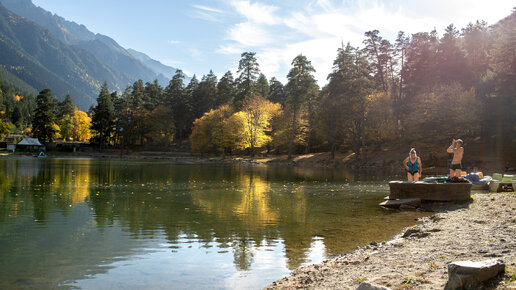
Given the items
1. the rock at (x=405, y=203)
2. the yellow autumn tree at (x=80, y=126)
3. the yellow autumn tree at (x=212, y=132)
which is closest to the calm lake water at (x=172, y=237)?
the rock at (x=405, y=203)

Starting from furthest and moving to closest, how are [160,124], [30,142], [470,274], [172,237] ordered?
1. [160,124]
2. [30,142]
3. [172,237]
4. [470,274]

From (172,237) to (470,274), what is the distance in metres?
8.48

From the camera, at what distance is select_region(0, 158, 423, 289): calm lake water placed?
302 inches

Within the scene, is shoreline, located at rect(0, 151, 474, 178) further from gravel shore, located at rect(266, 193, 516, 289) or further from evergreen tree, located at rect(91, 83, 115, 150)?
gravel shore, located at rect(266, 193, 516, 289)

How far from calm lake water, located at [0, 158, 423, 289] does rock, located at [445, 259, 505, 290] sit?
12.2 feet

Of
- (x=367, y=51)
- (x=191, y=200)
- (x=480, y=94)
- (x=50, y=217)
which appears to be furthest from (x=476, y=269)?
(x=367, y=51)

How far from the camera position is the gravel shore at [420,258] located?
5.96 m

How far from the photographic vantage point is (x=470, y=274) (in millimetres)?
4789

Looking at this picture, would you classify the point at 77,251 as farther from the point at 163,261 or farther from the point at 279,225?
the point at 279,225

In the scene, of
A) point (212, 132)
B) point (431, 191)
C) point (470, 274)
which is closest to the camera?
point (470, 274)

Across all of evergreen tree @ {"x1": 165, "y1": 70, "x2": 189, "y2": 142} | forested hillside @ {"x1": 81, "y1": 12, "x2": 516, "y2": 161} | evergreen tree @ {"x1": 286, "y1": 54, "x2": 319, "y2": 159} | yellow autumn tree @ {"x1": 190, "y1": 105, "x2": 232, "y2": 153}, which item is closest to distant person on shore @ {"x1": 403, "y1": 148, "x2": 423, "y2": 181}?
forested hillside @ {"x1": 81, "y1": 12, "x2": 516, "y2": 161}

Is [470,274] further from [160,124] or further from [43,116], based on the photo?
[43,116]

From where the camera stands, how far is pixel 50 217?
13.8 meters

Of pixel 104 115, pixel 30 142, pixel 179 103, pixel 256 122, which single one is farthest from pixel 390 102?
pixel 30 142
